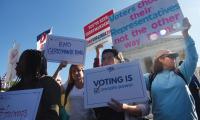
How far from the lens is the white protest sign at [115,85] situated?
3.22 meters

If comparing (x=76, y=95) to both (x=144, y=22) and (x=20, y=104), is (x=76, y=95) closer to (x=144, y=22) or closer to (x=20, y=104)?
(x=20, y=104)

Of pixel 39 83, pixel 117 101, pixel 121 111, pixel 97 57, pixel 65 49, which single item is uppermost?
pixel 65 49

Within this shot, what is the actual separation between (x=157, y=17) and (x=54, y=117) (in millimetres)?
2875

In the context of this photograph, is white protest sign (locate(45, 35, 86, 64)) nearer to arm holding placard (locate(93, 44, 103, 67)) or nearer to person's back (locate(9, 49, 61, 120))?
arm holding placard (locate(93, 44, 103, 67))

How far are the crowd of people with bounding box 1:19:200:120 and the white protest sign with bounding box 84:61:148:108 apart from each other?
12cm

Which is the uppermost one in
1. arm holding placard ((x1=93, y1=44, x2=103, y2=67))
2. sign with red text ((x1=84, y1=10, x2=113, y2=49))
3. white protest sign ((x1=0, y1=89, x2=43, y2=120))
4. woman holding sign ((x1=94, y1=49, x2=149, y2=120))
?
sign with red text ((x1=84, y1=10, x2=113, y2=49))

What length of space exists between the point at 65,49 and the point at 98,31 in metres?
1.77

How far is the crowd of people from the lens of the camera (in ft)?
9.23

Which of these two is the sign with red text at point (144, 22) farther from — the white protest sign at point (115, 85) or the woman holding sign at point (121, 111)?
the woman holding sign at point (121, 111)

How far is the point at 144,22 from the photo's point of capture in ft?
16.4

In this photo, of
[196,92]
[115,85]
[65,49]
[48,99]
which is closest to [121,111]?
[115,85]

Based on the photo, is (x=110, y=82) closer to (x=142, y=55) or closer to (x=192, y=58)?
(x=192, y=58)

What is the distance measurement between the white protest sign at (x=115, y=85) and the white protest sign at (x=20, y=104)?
2.53ft

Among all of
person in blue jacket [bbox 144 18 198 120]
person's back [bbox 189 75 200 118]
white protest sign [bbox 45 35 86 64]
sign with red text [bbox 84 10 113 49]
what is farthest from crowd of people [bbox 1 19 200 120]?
sign with red text [bbox 84 10 113 49]
